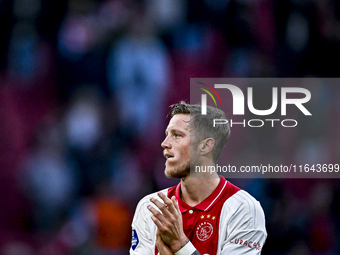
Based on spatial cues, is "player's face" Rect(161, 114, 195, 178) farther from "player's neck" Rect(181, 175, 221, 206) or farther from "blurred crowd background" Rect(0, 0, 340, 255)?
"blurred crowd background" Rect(0, 0, 340, 255)

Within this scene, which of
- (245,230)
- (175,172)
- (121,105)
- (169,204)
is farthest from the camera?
(121,105)

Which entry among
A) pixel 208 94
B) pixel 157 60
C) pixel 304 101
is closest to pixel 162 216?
pixel 208 94

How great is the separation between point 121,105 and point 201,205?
→ 147cm

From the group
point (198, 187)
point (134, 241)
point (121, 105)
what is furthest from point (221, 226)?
point (121, 105)

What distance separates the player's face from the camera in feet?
6.24

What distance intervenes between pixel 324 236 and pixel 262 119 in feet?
3.85

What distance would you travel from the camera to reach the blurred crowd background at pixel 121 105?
3.00 meters

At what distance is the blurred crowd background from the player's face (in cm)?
117

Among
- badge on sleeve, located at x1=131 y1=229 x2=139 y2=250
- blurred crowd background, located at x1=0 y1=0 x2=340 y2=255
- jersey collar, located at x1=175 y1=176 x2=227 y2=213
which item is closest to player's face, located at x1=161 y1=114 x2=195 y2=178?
jersey collar, located at x1=175 y1=176 x2=227 y2=213

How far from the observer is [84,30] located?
3.29 metres

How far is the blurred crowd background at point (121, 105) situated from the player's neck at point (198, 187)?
1.08 m

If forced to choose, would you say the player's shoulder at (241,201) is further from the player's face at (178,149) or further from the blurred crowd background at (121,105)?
the blurred crowd background at (121,105)

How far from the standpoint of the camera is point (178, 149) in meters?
1.92

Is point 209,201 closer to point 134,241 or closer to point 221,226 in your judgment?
point 221,226
